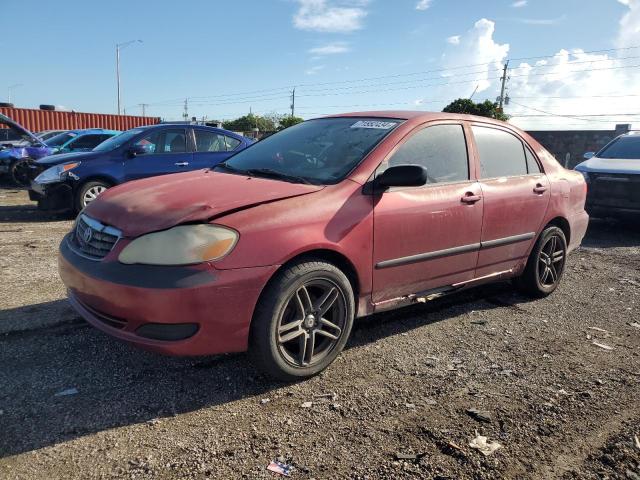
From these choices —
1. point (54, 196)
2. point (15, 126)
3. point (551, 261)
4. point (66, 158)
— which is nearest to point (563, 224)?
point (551, 261)

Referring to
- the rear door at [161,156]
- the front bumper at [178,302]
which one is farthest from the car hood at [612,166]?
the front bumper at [178,302]

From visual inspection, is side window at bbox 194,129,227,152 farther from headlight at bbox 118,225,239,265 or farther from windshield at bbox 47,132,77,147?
windshield at bbox 47,132,77,147

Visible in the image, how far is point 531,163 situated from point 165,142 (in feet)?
19.6

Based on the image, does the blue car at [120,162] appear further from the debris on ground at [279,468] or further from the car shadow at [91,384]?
the debris on ground at [279,468]

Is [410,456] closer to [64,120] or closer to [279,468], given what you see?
[279,468]

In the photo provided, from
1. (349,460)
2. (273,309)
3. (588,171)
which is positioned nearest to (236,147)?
(588,171)

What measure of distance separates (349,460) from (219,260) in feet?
3.88

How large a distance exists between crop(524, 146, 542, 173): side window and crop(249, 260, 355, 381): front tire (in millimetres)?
2498

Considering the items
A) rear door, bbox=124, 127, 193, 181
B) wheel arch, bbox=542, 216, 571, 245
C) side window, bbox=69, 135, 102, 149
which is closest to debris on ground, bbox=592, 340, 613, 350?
wheel arch, bbox=542, 216, 571, 245

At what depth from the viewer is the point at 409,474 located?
2.31 metres

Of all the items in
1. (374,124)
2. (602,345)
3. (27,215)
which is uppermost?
(374,124)

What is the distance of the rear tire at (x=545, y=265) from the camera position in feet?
15.6

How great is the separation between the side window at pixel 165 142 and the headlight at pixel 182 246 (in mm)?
6154

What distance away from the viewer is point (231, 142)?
9.19 m
